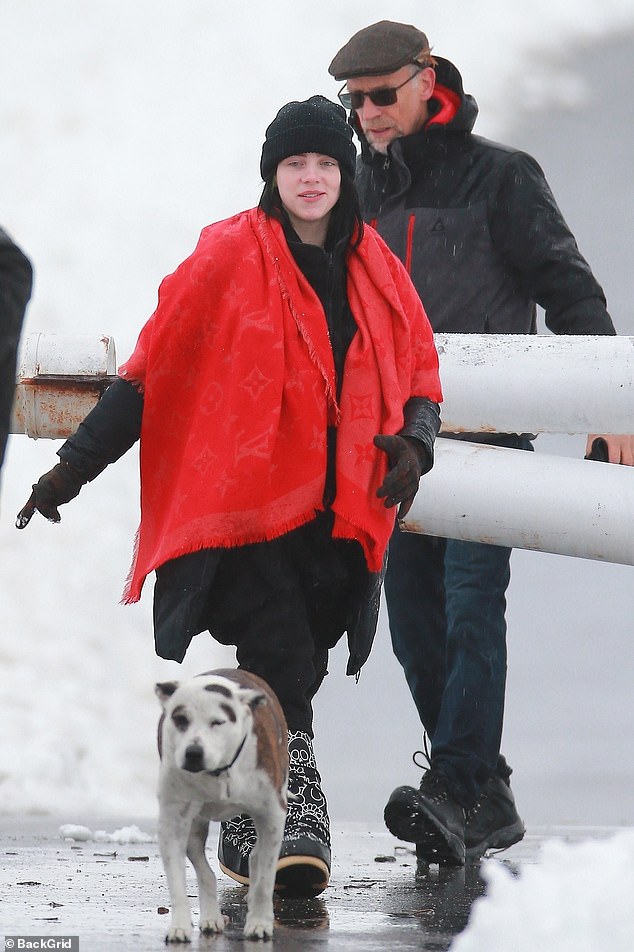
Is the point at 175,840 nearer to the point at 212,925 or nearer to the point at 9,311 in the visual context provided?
the point at 212,925

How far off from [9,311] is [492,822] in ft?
7.14

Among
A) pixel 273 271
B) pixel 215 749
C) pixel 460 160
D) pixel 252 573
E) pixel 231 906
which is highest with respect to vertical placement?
pixel 460 160

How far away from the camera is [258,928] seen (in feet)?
7.65

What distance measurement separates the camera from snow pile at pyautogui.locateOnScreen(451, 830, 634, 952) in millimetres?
1949

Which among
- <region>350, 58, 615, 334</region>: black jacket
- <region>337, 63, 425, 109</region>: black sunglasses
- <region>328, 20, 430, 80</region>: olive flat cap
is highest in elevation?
<region>328, 20, 430, 80</region>: olive flat cap

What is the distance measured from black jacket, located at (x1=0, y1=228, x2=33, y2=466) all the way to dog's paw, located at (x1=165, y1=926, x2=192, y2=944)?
733 mm

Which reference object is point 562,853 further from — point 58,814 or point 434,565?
point 58,814

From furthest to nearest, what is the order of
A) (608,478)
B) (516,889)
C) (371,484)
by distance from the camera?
(608,478)
(371,484)
(516,889)

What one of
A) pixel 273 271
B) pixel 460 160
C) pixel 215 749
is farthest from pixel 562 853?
pixel 460 160

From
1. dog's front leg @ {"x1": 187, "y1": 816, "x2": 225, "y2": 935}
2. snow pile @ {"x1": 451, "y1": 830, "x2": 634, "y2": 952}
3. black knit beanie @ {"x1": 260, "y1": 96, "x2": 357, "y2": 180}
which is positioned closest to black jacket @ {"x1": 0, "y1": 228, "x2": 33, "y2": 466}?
dog's front leg @ {"x1": 187, "y1": 816, "x2": 225, "y2": 935}

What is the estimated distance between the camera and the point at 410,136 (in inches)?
156

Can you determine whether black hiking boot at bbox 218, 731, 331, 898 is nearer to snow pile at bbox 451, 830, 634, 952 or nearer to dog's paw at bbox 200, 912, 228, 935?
dog's paw at bbox 200, 912, 228, 935

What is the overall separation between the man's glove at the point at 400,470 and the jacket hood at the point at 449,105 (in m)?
1.33

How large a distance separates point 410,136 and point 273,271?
1125 mm
